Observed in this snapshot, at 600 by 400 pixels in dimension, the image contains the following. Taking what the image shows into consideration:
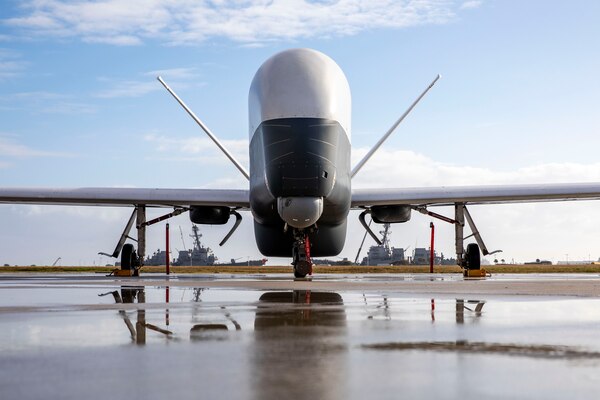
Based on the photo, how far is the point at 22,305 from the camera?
8.05 metres

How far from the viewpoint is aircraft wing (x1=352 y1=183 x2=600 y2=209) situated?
24.2 meters

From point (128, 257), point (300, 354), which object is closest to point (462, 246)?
point (128, 257)

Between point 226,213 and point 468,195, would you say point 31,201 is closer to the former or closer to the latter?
point 226,213

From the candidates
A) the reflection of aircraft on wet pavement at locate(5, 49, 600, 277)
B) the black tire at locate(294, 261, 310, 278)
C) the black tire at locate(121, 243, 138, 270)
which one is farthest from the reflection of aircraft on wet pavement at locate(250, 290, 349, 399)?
the black tire at locate(121, 243, 138, 270)

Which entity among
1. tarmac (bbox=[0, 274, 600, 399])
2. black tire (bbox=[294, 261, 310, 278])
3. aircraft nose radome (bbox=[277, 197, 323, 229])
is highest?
aircraft nose radome (bbox=[277, 197, 323, 229])

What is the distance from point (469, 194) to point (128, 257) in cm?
1085

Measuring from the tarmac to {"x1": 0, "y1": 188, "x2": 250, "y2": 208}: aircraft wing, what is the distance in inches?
679

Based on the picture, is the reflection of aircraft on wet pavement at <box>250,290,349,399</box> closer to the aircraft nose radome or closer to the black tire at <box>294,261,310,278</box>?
the aircraft nose radome

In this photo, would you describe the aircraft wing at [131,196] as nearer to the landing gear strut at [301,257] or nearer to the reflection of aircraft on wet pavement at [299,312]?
the landing gear strut at [301,257]

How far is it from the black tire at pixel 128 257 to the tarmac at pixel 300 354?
17.8m

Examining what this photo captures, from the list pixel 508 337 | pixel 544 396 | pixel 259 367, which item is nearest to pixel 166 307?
pixel 508 337

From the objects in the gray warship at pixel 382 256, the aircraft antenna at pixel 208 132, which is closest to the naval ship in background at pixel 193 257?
the gray warship at pixel 382 256

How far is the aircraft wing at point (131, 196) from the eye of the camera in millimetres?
24308

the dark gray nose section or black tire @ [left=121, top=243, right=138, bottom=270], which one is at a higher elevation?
the dark gray nose section
